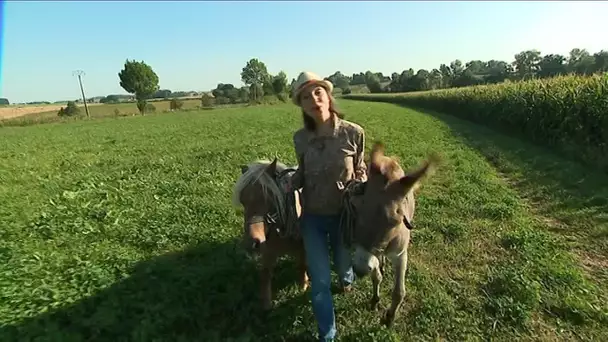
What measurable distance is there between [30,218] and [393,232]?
6.29 m

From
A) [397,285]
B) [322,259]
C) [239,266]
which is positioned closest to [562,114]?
[397,285]

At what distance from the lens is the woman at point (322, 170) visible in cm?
335

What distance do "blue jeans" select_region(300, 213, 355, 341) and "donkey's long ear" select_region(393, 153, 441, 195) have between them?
2.47 ft

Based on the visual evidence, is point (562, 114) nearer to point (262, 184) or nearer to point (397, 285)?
point (397, 285)

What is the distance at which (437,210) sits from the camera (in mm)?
7008

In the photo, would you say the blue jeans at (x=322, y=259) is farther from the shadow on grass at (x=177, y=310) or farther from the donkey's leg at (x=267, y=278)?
the donkey's leg at (x=267, y=278)

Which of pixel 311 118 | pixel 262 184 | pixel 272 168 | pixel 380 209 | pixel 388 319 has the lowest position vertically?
pixel 388 319

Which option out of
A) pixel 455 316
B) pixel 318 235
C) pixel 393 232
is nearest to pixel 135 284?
pixel 318 235

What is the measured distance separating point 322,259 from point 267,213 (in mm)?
662

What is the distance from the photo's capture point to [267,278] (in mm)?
4113

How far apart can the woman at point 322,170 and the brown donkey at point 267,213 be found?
0.23m

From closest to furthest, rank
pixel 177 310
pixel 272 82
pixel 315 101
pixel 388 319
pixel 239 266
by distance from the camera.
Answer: pixel 315 101, pixel 388 319, pixel 177 310, pixel 239 266, pixel 272 82

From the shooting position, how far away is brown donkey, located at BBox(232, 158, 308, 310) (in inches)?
140

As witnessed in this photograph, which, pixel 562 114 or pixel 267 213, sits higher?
pixel 267 213
